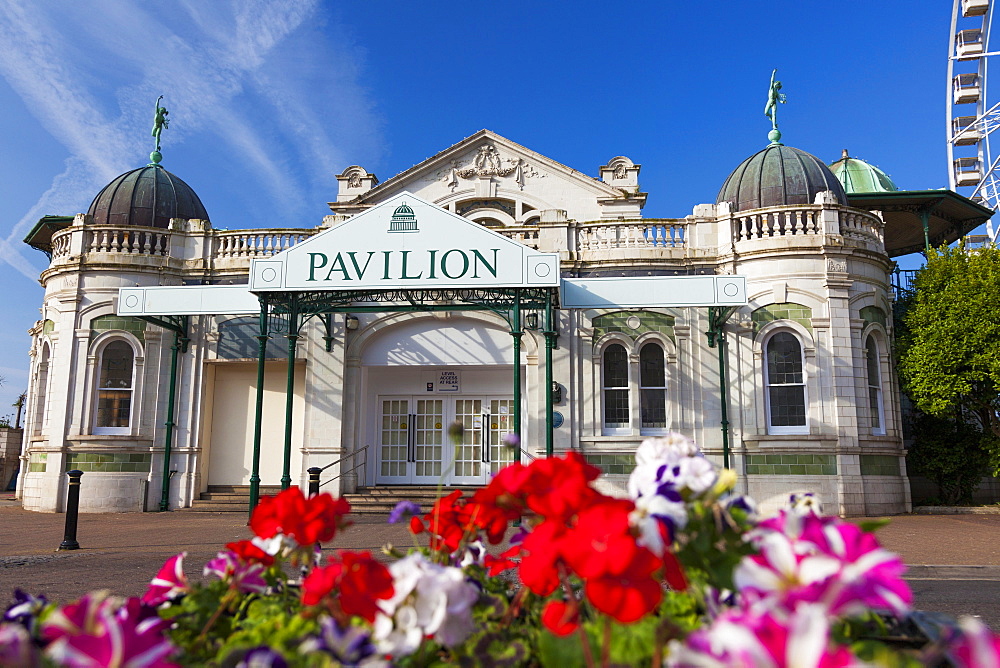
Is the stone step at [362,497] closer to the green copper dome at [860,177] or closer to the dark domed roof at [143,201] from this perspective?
the dark domed roof at [143,201]

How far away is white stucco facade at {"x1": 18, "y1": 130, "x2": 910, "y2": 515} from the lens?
15938 millimetres

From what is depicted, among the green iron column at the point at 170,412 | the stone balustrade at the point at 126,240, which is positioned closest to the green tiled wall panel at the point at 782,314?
the green iron column at the point at 170,412

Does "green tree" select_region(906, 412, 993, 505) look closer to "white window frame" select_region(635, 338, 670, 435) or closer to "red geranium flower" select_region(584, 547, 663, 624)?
"white window frame" select_region(635, 338, 670, 435)

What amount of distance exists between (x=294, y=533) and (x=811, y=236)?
16.2 m

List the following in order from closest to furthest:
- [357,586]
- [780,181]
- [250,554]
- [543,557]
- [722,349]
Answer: [543,557] → [357,586] → [250,554] → [722,349] → [780,181]


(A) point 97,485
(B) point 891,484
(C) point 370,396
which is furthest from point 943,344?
(A) point 97,485

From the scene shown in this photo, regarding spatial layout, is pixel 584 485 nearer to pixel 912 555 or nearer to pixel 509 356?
pixel 912 555

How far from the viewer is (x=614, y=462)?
16.2 metres

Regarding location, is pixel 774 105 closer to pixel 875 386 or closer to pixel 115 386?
pixel 875 386

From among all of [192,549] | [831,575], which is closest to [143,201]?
[192,549]

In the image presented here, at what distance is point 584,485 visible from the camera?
167cm

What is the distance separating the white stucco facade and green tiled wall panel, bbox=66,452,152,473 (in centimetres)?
5

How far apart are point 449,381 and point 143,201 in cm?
920

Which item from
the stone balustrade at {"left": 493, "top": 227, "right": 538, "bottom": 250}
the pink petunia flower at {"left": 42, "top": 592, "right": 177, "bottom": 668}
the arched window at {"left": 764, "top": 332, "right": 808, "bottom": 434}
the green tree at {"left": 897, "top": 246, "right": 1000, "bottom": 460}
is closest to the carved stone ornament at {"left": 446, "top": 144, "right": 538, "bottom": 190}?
the stone balustrade at {"left": 493, "top": 227, "right": 538, "bottom": 250}
